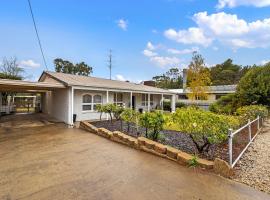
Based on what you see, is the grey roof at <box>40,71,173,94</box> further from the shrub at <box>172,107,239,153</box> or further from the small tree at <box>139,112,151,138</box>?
the shrub at <box>172,107,239,153</box>

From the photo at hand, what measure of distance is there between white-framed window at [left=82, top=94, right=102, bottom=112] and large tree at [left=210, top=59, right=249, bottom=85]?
131ft

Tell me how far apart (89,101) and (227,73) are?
4445 cm

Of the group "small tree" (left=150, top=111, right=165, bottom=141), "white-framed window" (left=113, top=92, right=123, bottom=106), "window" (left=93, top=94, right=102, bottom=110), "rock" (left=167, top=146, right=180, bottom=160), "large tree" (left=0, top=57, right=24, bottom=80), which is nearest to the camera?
"rock" (left=167, top=146, right=180, bottom=160)

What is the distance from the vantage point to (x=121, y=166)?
17.4 feet

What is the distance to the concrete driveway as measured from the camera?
371 cm

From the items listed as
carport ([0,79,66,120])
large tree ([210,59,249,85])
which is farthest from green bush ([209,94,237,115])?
large tree ([210,59,249,85])

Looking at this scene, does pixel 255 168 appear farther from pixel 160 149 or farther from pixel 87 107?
pixel 87 107

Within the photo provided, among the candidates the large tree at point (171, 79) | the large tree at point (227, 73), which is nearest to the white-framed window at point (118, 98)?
the large tree at point (171, 79)

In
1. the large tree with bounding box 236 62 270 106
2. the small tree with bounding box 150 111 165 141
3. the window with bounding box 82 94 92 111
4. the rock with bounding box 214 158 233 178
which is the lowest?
the rock with bounding box 214 158 233 178

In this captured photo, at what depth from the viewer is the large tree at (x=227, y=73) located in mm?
48156

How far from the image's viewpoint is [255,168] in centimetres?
511

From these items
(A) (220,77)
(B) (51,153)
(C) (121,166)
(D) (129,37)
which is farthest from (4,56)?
(A) (220,77)

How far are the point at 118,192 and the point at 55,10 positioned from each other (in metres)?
13.9

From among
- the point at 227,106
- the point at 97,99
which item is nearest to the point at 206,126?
the point at 97,99
